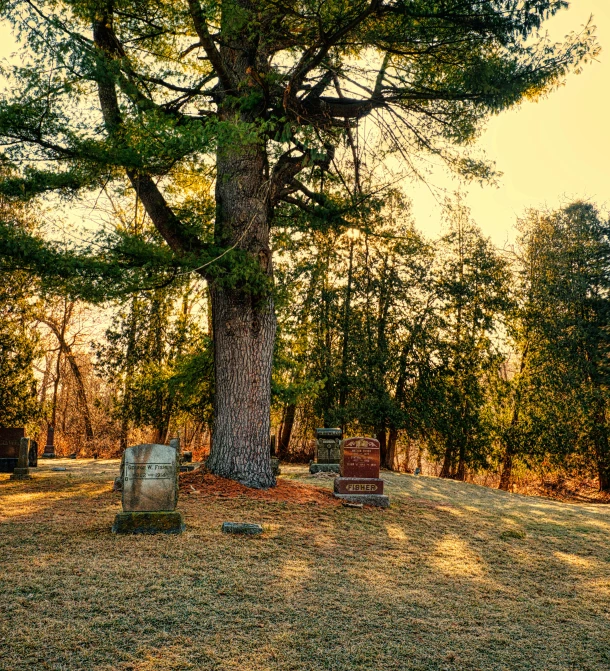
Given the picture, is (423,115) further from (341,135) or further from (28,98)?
(28,98)

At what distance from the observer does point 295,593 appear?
16.2 feet

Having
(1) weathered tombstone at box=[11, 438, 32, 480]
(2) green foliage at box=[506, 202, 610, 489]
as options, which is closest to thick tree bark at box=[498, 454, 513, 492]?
A: (2) green foliage at box=[506, 202, 610, 489]

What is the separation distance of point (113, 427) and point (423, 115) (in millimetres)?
20238

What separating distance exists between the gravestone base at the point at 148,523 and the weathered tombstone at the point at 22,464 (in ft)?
20.8

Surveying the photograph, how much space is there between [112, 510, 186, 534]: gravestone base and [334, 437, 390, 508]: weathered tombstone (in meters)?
3.63

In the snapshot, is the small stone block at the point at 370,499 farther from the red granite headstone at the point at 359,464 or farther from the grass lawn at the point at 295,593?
the grass lawn at the point at 295,593

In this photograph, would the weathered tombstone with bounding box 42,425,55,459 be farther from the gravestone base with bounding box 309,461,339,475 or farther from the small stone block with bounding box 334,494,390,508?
the small stone block with bounding box 334,494,390,508

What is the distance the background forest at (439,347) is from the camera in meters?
18.7

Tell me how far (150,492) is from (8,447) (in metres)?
8.20

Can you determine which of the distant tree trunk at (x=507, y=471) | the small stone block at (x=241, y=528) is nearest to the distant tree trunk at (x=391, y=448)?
the distant tree trunk at (x=507, y=471)

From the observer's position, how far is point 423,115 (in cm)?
1041

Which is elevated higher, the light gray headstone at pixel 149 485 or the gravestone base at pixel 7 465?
the light gray headstone at pixel 149 485

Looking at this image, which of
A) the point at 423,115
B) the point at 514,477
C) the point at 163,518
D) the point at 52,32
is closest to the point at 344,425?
the point at 514,477

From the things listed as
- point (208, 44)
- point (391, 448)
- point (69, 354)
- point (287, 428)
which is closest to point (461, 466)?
point (391, 448)
